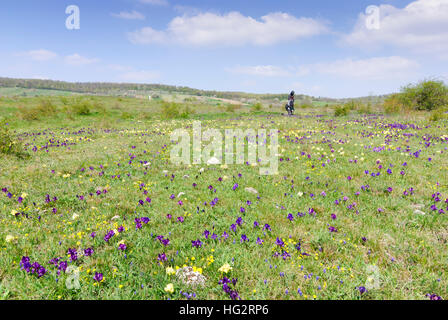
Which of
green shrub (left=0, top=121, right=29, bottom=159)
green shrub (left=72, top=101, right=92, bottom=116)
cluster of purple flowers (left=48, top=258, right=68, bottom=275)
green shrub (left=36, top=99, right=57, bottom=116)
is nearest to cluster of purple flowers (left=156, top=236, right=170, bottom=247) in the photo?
cluster of purple flowers (left=48, top=258, right=68, bottom=275)

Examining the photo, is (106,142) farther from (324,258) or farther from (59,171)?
(324,258)

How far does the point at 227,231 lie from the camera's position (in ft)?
13.6

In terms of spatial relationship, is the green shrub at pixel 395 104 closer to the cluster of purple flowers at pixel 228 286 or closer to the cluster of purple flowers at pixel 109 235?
the cluster of purple flowers at pixel 228 286

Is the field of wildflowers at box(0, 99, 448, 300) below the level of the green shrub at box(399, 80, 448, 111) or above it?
below

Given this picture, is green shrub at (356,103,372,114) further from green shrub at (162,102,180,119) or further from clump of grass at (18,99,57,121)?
clump of grass at (18,99,57,121)

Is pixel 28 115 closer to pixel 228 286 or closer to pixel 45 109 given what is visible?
pixel 45 109

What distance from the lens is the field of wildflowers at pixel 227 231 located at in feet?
9.57

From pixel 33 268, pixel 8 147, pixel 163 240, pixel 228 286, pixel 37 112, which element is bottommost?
pixel 228 286

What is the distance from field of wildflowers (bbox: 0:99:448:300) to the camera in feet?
9.57

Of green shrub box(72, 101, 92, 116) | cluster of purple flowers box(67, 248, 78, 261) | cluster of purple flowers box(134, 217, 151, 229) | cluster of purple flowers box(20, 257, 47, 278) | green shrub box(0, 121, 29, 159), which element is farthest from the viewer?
green shrub box(72, 101, 92, 116)

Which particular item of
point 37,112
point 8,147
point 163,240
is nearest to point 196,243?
point 163,240

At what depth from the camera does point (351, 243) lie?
12.2 feet
